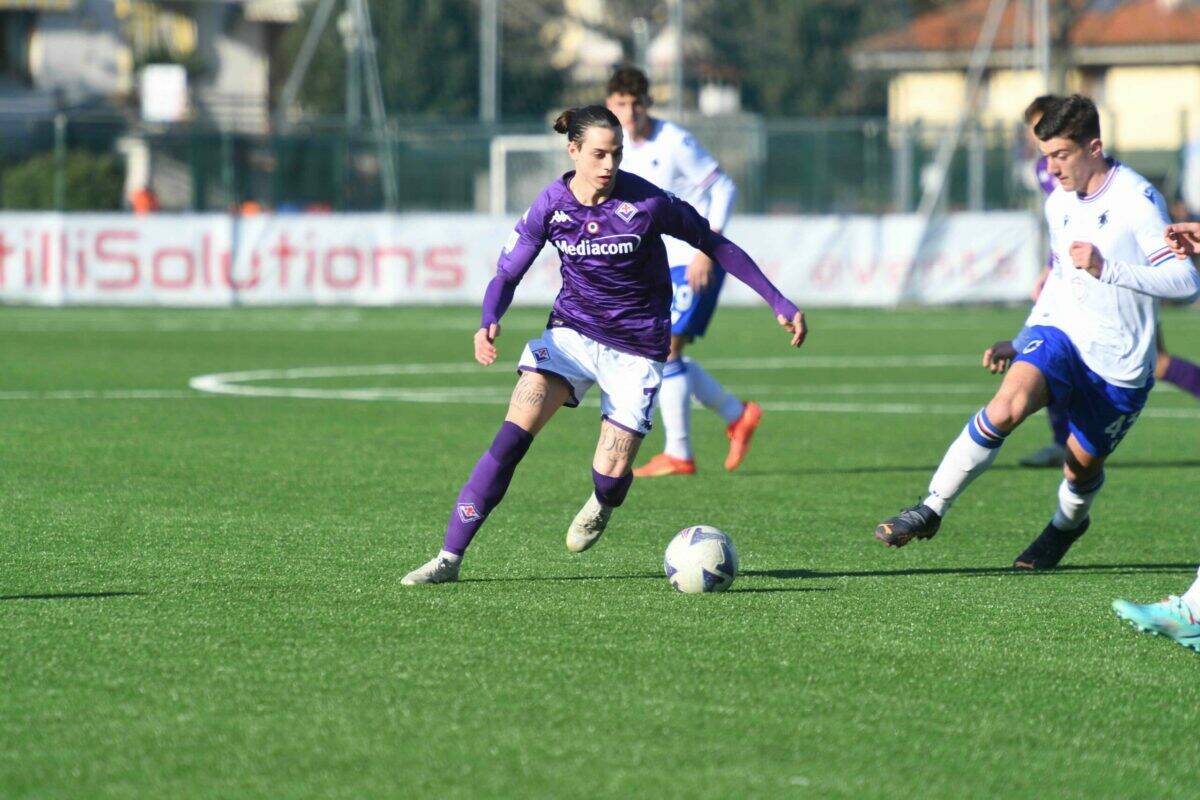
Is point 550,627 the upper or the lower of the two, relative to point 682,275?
lower

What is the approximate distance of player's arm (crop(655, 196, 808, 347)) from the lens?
741cm

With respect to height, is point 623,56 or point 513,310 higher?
point 623,56

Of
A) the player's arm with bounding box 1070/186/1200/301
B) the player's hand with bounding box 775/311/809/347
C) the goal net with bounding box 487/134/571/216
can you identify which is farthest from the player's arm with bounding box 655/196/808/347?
the goal net with bounding box 487/134/571/216

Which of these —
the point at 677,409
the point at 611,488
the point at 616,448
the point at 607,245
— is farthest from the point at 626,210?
the point at 677,409

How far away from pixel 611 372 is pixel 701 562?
2.92 ft

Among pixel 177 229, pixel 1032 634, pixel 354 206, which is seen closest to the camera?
pixel 1032 634

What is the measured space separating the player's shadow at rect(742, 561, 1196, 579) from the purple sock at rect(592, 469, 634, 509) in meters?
0.60

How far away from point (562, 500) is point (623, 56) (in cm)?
4599

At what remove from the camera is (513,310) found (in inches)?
1058

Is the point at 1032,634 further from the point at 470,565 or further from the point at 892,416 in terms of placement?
the point at 892,416

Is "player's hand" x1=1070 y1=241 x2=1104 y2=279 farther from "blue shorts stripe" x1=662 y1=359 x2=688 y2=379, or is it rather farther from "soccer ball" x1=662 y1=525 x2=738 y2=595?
"blue shorts stripe" x1=662 y1=359 x2=688 y2=379

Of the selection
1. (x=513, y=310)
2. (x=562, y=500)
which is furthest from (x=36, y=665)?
(x=513, y=310)

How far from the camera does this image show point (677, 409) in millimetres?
11250

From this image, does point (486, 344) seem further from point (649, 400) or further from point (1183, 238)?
point (1183, 238)
